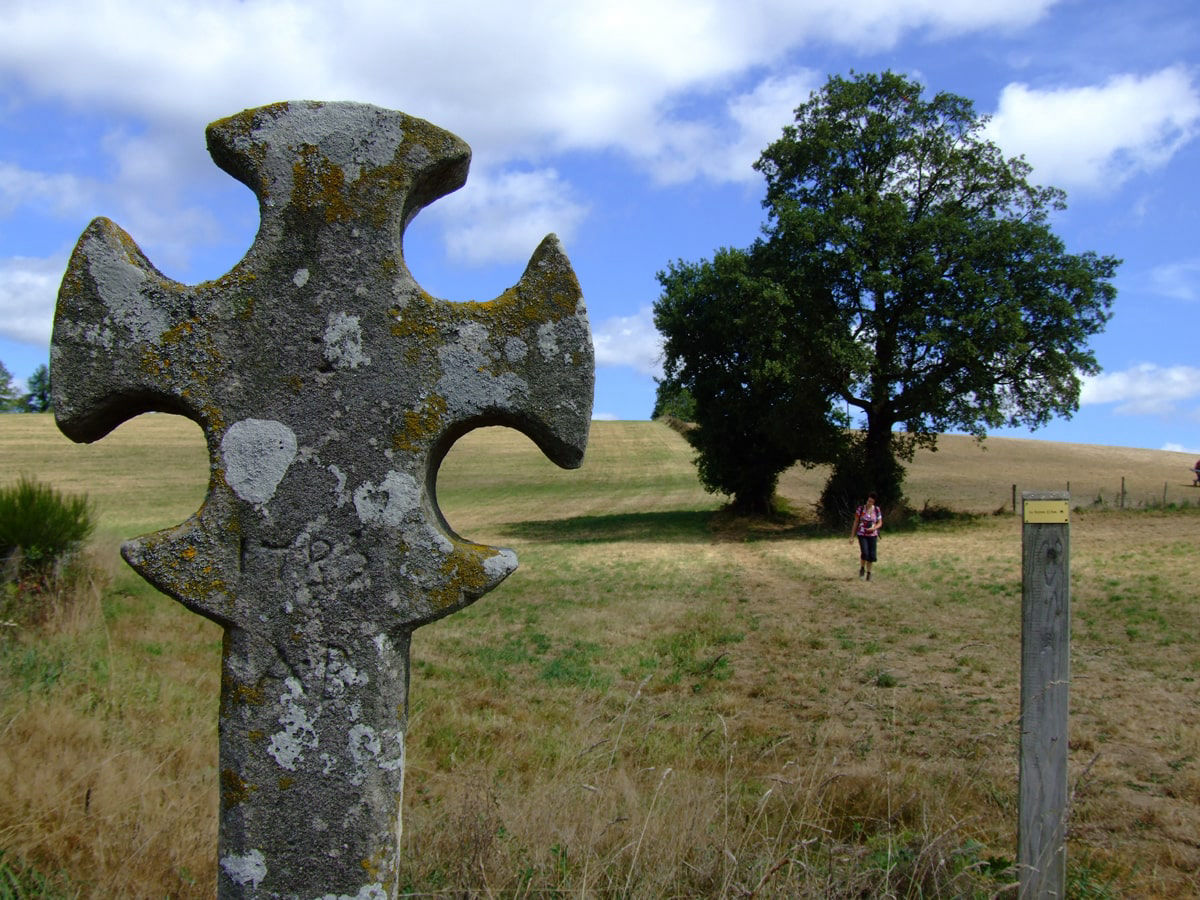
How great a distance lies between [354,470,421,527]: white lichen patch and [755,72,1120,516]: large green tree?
27.2m

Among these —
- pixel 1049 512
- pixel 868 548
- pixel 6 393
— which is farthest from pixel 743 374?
pixel 6 393

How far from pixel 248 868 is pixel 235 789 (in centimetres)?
22

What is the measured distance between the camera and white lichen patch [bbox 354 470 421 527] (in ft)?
9.25

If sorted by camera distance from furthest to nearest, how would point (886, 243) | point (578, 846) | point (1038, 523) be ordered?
point (886, 243), point (1038, 523), point (578, 846)

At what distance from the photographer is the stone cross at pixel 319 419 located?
2748 mm

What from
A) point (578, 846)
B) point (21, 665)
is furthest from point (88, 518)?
point (578, 846)

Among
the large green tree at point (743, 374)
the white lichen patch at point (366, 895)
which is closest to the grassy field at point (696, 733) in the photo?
the white lichen patch at point (366, 895)

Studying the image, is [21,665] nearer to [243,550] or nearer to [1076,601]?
[243,550]

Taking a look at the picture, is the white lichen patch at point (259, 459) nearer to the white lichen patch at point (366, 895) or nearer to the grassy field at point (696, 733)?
the white lichen patch at point (366, 895)

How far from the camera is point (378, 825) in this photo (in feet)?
9.02

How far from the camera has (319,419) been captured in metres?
2.85

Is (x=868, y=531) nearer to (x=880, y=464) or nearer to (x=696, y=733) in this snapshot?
(x=696, y=733)

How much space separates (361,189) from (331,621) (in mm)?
1275

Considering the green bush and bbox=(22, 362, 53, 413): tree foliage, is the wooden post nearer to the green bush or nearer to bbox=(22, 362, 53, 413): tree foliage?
the green bush
